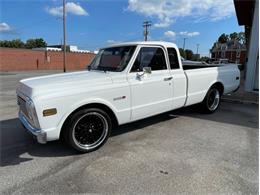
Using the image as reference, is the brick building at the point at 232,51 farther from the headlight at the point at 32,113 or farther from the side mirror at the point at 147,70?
the headlight at the point at 32,113

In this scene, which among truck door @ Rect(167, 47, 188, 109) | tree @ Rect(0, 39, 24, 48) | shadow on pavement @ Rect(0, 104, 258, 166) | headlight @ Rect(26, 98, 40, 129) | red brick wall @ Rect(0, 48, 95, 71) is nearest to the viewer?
headlight @ Rect(26, 98, 40, 129)

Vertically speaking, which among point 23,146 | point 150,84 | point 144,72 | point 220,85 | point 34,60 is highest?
point 34,60

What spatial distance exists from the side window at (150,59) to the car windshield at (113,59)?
0.61ft

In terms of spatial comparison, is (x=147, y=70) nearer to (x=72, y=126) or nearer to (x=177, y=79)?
(x=177, y=79)

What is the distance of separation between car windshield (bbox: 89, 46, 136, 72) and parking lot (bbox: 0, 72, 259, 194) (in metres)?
1.45

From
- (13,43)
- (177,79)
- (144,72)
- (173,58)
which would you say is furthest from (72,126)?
(13,43)

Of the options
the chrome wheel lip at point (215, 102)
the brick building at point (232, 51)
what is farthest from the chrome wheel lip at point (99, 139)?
the brick building at point (232, 51)

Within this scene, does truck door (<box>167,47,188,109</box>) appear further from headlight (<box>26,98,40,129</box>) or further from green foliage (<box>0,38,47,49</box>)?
green foliage (<box>0,38,47,49</box>)

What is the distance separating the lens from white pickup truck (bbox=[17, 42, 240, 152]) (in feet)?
11.3

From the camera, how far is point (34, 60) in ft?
113

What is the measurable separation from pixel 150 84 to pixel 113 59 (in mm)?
941

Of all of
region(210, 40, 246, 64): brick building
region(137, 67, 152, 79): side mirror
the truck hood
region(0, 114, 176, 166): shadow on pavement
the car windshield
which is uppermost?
region(210, 40, 246, 64): brick building

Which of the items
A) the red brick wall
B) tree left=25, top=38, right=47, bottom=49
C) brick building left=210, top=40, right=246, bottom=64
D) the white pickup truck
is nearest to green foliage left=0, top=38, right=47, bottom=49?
tree left=25, top=38, right=47, bottom=49

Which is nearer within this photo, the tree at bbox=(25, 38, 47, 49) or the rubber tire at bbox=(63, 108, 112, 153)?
the rubber tire at bbox=(63, 108, 112, 153)
